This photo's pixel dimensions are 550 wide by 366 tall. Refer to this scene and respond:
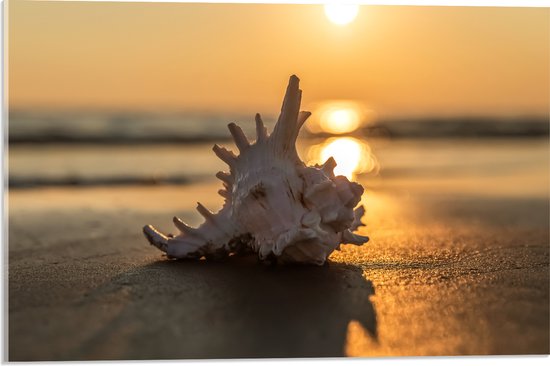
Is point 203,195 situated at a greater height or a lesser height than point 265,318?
greater

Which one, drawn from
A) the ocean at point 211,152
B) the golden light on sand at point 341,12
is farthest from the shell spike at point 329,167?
the ocean at point 211,152

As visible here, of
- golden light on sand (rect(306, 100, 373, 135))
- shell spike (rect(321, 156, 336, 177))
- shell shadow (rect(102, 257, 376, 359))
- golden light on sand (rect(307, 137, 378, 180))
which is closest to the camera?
shell shadow (rect(102, 257, 376, 359))

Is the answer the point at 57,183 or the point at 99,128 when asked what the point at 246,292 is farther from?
the point at 99,128

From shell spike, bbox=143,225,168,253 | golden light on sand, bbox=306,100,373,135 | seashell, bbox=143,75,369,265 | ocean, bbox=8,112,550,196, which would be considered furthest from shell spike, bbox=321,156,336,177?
golden light on sand, bbox=306,100,373,135

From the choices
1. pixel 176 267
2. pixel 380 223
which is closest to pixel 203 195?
pixel 380 223

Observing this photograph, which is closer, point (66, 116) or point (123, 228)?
point (123, 228)

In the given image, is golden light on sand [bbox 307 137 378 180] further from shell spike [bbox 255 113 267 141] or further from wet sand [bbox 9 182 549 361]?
shell spike [bbox 255 113 267 141]

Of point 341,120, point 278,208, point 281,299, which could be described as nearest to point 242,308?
point 281,299
